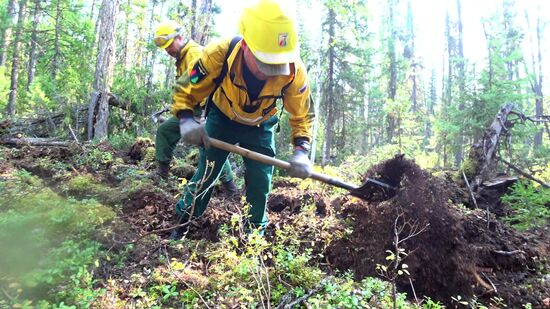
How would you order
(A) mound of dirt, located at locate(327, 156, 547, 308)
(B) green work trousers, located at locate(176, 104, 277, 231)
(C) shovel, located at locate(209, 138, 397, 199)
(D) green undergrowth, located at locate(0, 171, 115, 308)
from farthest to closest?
1. (B) green work trousers, located at locate(176, 104, 277, 231)
2. (C) shovel, located at locate(209, 138, 397, 199)
3. (A) mound of dirt, located at locate(327, 156, 547, 308)
4. (D) green undergrowth, located at locate(0, 171, 115, 308)

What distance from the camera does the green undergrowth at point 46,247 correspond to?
219 cm

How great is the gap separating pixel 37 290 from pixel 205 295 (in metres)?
1.01

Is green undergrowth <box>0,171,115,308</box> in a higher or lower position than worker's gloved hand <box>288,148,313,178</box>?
lower

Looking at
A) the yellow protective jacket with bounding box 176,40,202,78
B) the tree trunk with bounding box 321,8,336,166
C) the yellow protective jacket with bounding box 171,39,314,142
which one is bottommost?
the yellow protective jacket with bounding box 171,39,314,142

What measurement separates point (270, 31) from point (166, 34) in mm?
2660

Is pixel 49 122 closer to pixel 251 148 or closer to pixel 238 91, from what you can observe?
pixel 251 148

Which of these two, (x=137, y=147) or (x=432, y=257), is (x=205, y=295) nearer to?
(x=432, y=257)

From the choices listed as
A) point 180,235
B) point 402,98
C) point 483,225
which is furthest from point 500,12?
point 180,235

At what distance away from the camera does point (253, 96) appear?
3.10 metres

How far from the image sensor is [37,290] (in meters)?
2.23

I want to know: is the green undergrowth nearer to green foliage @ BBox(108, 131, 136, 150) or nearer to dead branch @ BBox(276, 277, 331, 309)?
dead branch @ BBox(276, 277, 331, 309)

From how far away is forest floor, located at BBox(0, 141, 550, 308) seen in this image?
2.46 metres

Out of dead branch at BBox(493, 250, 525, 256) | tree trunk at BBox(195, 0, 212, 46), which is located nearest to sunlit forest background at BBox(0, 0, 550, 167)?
tree trunk at BBox(195, 0, 212, 46)

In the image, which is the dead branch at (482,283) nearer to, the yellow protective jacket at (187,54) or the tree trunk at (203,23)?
the yellow protective jacket at (187,54)
